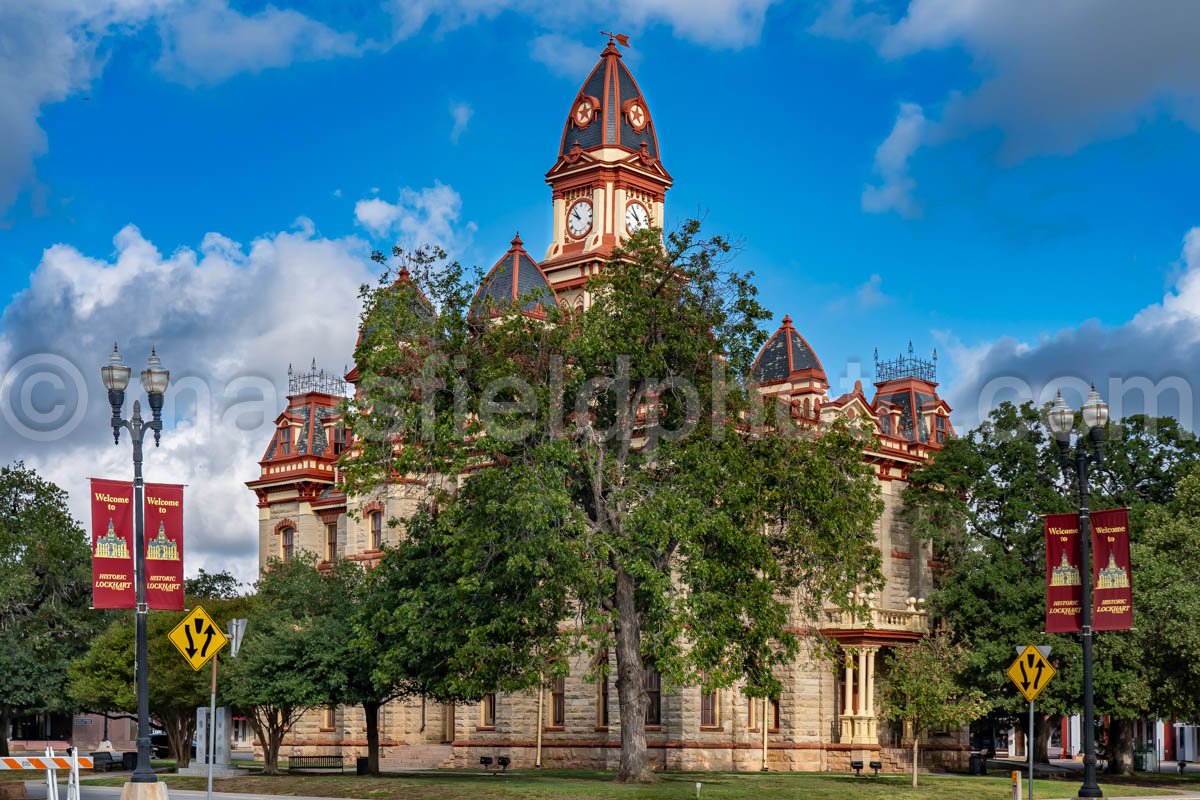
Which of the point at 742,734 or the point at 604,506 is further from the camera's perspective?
the point at 742,734

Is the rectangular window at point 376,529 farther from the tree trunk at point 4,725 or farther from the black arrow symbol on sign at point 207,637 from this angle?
the black arrow symbol on sign at point 207,637

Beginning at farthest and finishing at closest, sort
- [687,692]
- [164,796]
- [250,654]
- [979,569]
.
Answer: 1. [979,569]
2. [687,692]
3. [250,654]
4. [164,796]

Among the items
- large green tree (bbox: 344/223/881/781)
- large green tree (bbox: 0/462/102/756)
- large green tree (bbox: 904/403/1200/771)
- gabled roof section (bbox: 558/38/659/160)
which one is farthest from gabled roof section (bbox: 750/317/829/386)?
large green tree (bbox: 0/462/102/756)

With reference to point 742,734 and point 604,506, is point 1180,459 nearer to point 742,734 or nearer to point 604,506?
point 742,734

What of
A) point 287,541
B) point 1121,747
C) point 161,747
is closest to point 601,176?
point 287,541

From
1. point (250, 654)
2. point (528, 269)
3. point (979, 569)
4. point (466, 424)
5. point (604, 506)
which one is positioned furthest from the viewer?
point (528, 269)

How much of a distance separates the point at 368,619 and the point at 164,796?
15.9m

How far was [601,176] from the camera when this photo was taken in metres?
63.4

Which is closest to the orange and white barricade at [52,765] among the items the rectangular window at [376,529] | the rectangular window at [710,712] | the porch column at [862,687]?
the rectangular window at [710,712]

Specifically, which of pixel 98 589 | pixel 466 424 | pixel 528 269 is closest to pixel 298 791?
pixel 466 424

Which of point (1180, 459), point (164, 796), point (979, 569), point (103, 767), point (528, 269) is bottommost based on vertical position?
point (103, 767)

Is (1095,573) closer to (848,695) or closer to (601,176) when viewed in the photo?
(848,695)

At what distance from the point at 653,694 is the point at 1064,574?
80.7 ft

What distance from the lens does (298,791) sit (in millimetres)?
39500
